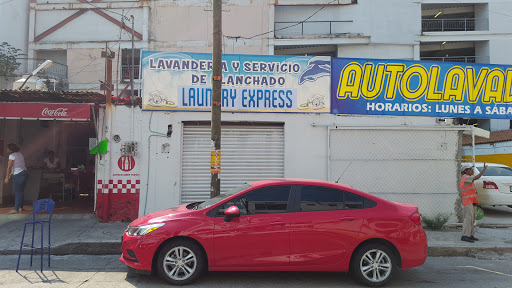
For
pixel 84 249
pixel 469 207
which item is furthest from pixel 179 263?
pixel 469 207

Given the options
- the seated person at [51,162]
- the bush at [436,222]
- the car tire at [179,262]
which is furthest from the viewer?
the seated person at [51,162]

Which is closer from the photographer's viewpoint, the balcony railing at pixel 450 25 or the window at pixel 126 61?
the window at pixel 126 61

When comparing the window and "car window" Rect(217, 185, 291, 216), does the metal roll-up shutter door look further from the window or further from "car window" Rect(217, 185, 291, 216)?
the window

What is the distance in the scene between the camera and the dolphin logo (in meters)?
9.73

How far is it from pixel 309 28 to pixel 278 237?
21298 millimetres

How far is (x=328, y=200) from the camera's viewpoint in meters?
5.57

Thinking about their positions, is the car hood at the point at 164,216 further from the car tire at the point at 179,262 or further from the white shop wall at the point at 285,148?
the white shop wall at the point at 285,148

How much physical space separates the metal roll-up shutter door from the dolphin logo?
1455 millimetres

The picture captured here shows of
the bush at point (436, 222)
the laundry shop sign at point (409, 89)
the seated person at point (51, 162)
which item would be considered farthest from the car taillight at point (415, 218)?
the seated person at point (51, 162)

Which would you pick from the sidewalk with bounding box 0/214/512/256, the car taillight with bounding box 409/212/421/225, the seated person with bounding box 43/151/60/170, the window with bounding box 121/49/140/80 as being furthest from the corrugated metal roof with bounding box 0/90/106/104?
the window with bounding box 121/49/140/80

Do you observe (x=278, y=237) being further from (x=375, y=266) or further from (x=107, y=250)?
(x=107, y=250)

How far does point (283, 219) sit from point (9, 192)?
1003 cm

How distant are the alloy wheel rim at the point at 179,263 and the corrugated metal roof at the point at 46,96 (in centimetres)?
543

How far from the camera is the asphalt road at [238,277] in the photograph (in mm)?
5398
